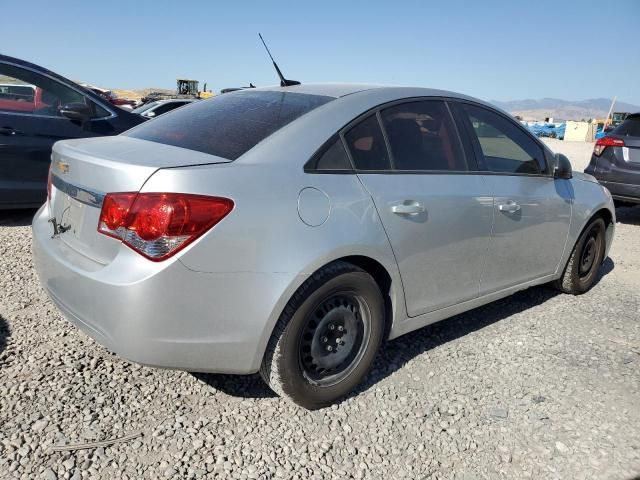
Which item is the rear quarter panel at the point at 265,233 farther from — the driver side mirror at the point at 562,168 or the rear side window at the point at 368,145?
the driver side mirror at the point at 562,168

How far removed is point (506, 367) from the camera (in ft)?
10.4

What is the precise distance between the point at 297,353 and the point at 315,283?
0.34m

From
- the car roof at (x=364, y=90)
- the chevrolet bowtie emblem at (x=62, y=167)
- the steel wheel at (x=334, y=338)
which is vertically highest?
the car roof at (x=364, y=90)

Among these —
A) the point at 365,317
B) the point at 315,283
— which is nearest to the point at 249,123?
the point at 315,283

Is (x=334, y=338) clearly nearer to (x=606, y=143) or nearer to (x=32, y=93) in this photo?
(x=32, y=93)

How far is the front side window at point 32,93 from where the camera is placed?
513 centimetres

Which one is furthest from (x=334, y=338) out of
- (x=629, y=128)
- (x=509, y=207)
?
(x=629, y=128)

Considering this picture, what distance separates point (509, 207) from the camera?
3307 millimetres

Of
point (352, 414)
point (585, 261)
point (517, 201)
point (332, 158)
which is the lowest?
point (352, 414)

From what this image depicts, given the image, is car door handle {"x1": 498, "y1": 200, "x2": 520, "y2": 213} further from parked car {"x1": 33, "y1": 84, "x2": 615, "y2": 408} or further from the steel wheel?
the steel wheel

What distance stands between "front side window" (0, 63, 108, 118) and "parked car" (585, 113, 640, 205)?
A: 6.56 metres

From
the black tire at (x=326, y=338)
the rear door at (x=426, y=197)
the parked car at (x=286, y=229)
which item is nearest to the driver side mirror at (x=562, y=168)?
the parked car at (x=286, y=229)

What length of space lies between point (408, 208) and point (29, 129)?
14.1ft

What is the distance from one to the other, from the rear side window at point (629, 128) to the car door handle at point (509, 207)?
193 inches
